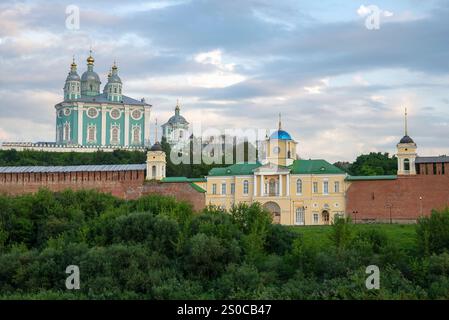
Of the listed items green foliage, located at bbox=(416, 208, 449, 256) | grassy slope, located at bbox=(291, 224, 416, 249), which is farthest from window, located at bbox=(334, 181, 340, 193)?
green foliage, located at bbox=(416, 208, 449, 256)

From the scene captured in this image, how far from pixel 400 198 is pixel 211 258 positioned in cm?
1328

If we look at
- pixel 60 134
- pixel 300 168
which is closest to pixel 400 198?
pixel 300 168

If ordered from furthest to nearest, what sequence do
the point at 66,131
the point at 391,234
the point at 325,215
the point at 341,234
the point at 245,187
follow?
the point at 66,131 → the point at 245,187 → the point at 325,215 → the point at 391,234 → the point at 341,234

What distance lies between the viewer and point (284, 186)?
3503 cm

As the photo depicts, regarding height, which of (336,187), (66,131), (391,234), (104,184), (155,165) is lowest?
(391,234)

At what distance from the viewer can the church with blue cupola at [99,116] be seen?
2410 inches

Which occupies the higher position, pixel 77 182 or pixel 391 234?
pixel 77 182

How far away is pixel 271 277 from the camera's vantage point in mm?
20219

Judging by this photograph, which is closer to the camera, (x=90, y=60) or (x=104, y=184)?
(x=104, y=184)

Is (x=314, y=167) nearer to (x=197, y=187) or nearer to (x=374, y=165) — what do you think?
(x=197, y=187)

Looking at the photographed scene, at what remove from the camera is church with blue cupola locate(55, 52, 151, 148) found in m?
61.2

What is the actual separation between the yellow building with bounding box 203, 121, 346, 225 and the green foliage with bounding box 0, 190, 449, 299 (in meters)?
8.57
